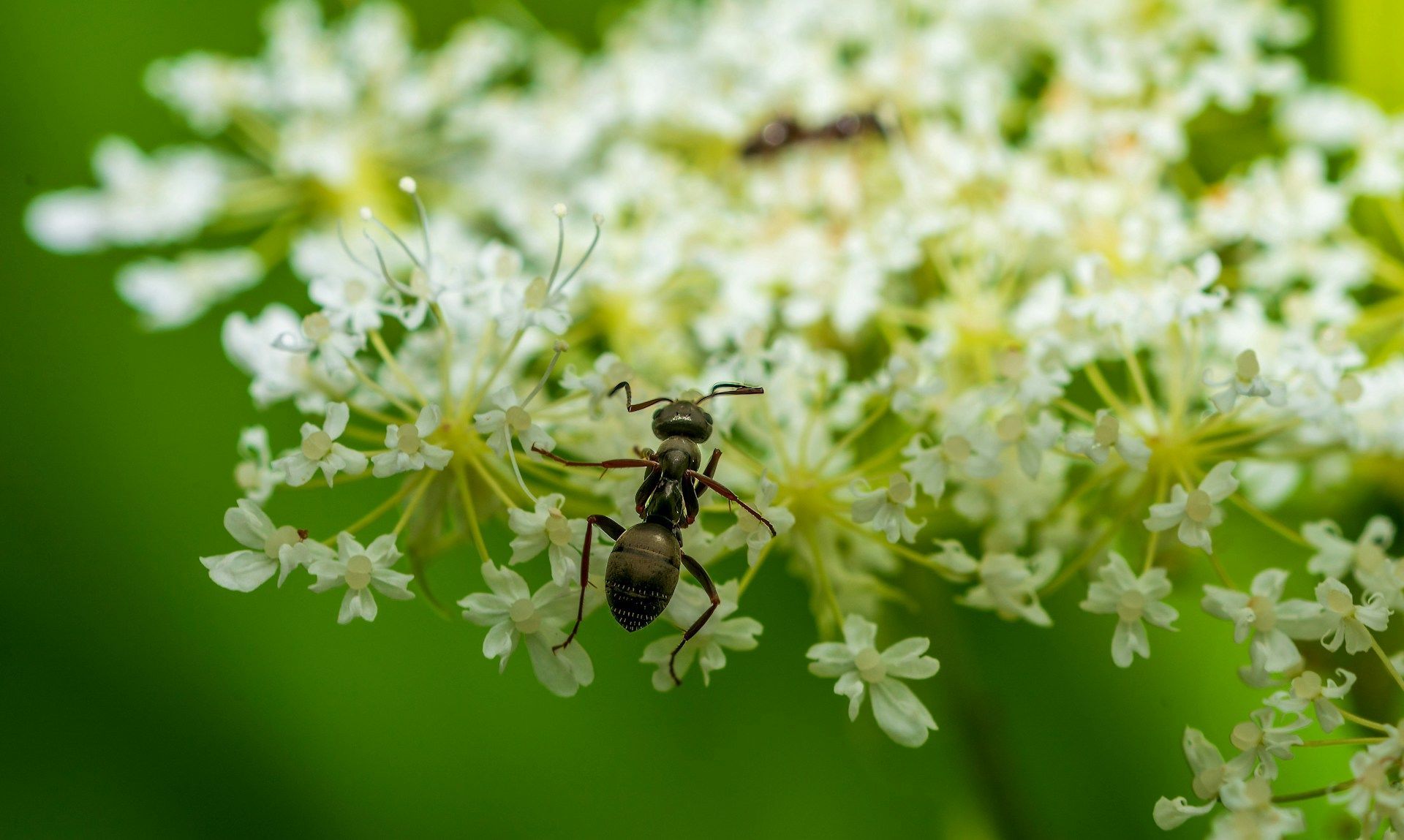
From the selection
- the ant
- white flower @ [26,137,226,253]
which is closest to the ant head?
the ant

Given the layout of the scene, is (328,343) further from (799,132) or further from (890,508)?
(799,132)

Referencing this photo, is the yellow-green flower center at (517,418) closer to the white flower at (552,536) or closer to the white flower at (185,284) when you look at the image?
the white flower at (552,536)

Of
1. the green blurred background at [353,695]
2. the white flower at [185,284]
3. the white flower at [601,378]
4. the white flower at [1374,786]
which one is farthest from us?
the white flower at [185,284]

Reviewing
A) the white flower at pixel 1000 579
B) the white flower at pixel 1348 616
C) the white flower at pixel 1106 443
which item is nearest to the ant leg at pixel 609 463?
the white flower at pixel 1000 579

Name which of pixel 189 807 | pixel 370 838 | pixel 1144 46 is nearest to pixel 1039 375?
pixel 1144 46

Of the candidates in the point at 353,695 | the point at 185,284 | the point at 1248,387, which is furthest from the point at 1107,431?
the point at 185,284

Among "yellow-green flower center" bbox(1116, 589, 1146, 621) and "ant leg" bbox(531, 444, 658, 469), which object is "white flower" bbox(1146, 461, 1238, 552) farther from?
"ant leg" bbox(531, 444, 658, 469)

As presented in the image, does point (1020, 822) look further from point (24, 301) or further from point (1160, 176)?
point (24, 301)
